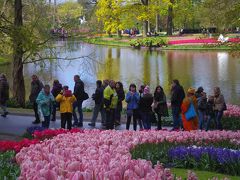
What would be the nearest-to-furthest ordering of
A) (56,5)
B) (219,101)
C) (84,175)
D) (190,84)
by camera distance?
(84,175)
(219,101)
(56,5)
(190,84)

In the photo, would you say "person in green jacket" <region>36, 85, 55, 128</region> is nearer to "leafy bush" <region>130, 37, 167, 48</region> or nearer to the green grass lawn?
the green grass lawn

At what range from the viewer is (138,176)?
4.55 meters

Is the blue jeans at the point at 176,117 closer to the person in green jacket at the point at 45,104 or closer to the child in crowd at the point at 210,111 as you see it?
the child in crowd at the point at 210,111

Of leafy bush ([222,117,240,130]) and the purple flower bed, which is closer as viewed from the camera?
the purple flower bed

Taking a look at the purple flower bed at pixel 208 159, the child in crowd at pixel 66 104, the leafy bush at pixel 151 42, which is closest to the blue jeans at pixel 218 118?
the child in crowd at pixel 66 104

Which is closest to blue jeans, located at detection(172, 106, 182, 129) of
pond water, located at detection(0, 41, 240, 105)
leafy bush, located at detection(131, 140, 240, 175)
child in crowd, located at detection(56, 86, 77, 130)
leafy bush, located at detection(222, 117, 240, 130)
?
leafy bush, located at detection(222, 117, 240, 130)

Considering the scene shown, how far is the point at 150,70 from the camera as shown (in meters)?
39.2

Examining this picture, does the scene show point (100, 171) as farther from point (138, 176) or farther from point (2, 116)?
point (2, 116)

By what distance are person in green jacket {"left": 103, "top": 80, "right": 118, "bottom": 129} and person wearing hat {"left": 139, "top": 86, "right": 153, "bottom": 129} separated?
0.85 meters

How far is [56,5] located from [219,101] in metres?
11.1

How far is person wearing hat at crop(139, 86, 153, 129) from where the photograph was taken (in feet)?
45.4

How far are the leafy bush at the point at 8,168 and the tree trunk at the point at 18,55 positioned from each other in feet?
34.6

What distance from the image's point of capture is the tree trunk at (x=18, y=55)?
55.4ft

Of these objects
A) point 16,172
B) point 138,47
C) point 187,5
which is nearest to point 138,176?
point 16,172
